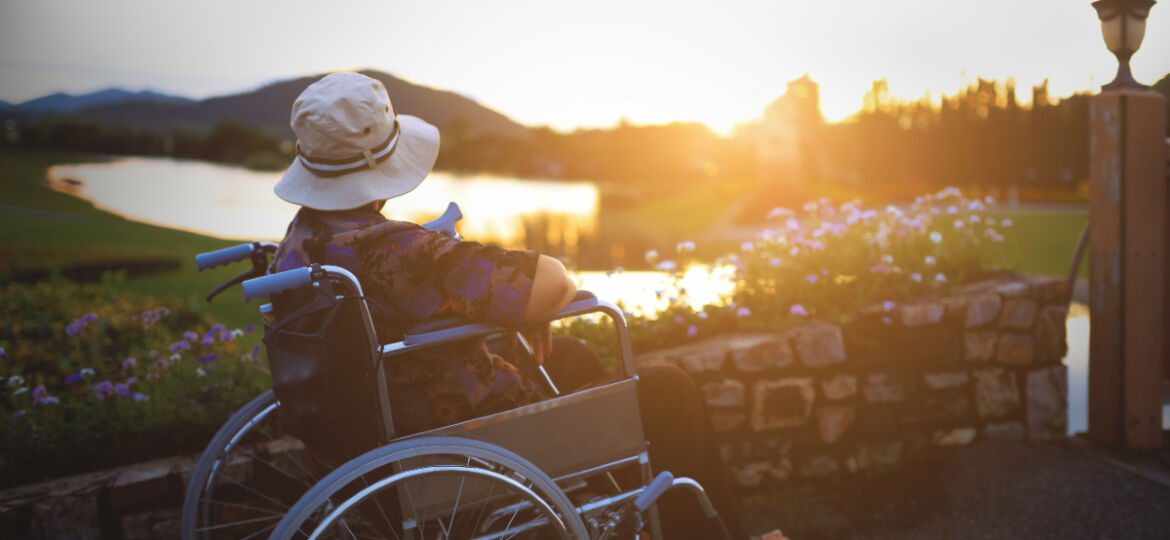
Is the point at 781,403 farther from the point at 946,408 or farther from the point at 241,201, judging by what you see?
the point at 241,201

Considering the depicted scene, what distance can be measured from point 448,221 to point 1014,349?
2.69 metres

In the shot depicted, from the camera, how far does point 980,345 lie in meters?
3.00

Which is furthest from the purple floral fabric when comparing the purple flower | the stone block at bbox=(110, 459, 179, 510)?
the purple flower

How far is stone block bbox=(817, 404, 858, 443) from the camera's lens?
282cm

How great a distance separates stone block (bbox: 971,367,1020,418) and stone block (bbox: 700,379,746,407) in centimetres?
117

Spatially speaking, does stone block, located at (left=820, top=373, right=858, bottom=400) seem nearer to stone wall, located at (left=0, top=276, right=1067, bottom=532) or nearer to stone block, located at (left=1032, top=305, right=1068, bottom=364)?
stone wall, located at (left=0, top=276, right=1067, bottom=532)

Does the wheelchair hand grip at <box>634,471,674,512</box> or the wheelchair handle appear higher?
the wheelchair handle

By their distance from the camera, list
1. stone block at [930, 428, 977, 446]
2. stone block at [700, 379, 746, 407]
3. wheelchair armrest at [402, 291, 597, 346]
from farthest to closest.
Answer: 1. stone block at [930, 428, 977, 446]
2. stone block at [700, 379, 746, 407]
3. wheelchair armrest at [402, 291, 597, 346]

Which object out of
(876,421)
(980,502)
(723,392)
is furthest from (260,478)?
(980,502)

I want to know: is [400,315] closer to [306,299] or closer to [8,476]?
[306,299]

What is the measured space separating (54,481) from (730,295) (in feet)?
8.27

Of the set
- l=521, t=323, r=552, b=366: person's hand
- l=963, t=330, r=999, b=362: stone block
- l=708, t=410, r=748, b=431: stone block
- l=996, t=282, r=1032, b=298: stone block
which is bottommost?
l=708, t=410, r=748, b=431: stone block

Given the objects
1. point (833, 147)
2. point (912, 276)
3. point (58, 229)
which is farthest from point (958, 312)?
point (833, 147)

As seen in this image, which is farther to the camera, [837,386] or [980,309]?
[980,309]
